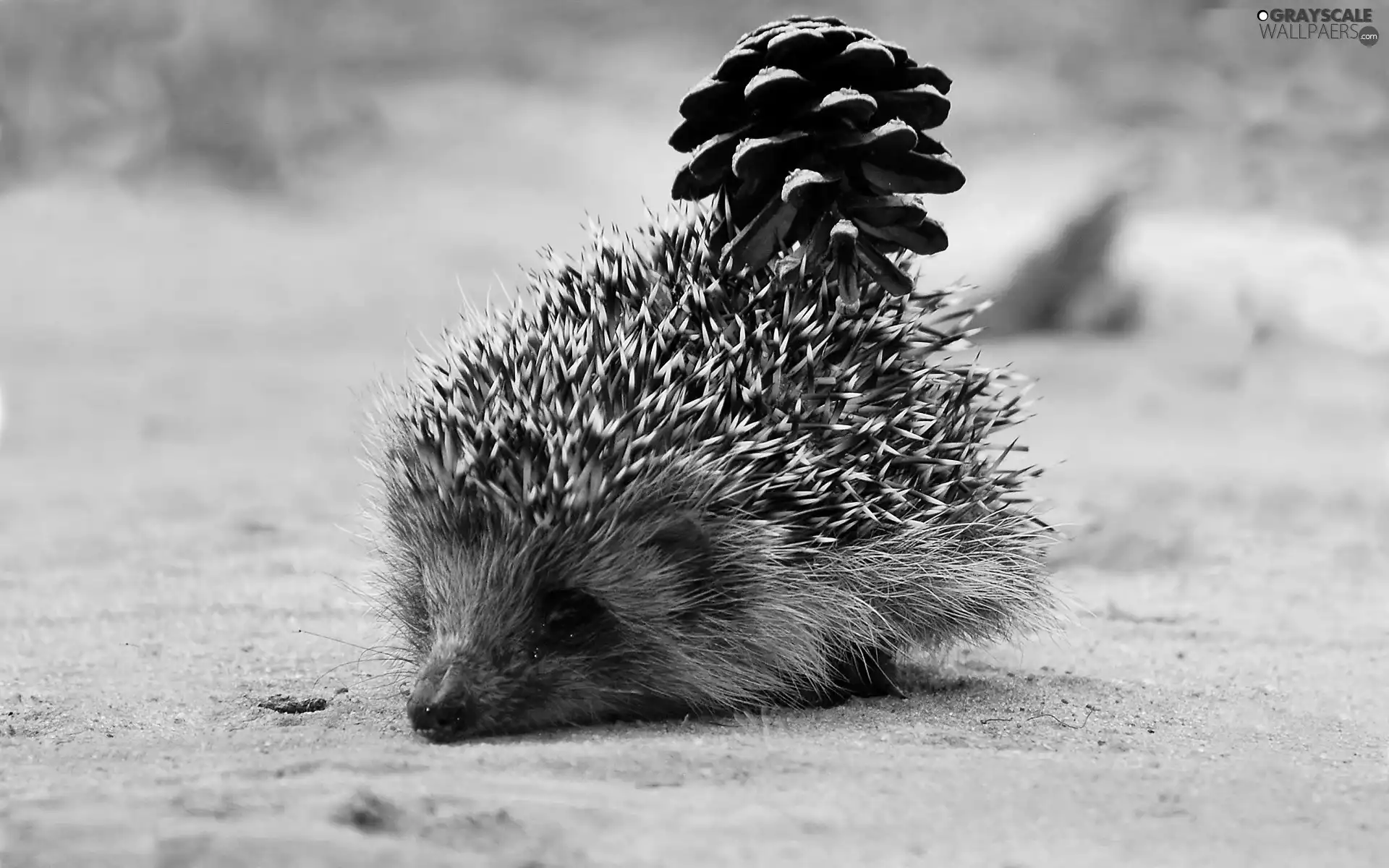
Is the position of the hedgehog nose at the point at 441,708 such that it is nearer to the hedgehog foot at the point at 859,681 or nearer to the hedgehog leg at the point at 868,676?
the hedgehog foot at the point at 859,681

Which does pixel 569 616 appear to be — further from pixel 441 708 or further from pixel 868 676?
pixel 868 676

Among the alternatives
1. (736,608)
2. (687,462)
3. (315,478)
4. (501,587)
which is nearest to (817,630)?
(736,608)

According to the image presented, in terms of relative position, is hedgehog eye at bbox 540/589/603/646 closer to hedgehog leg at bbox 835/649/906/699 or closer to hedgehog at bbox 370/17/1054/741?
hedgehog at bbox 370/17/1054/741

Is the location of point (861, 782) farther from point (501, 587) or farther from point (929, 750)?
point (501, 587)

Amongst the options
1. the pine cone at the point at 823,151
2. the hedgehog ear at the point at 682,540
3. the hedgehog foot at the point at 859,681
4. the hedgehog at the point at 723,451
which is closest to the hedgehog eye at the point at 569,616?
the hedgehog at the point at 723,451

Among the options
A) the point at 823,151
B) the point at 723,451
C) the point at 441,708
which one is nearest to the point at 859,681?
the point at 723,451

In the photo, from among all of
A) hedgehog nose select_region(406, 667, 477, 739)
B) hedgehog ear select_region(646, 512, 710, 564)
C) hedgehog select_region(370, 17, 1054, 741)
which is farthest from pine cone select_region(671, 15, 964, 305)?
hedgehog nose select_region(406, 667, 477, 739)

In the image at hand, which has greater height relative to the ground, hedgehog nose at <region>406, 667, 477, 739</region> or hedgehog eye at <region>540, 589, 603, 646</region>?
hedgehog eye at <region>540, 589, 603, 646</region>
